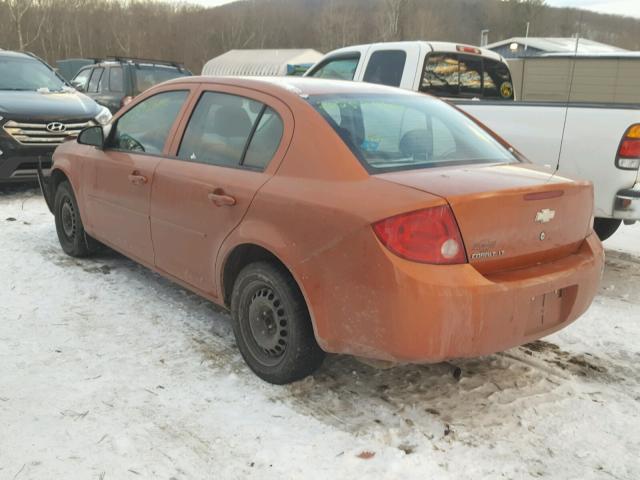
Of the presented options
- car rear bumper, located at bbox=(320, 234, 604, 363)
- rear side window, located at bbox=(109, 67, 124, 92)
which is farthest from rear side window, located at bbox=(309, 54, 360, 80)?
rear side window, located at bbox=(109, 67, 124, 92)

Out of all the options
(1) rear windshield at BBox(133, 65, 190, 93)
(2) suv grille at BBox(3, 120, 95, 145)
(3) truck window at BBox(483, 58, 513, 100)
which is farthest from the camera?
(1) rear windshield at BBox(133, 65, 190, 93)

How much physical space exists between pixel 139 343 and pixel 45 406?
0.78 m

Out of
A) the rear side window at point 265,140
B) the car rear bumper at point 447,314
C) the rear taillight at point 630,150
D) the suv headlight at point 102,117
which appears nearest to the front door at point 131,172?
the rear side window at point 265,140

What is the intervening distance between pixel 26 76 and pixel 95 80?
165 inches

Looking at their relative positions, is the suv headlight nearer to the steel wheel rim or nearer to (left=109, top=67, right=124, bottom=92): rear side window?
(left=109, top=67, right=124, bottom=92): rear side window

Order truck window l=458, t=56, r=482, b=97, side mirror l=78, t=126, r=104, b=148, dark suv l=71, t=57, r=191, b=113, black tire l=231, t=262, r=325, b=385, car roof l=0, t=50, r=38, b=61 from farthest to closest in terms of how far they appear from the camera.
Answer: dark suv l=71, t=57, r=191, b=113, car roof l=0, t=50, r=38, b=61, truck window l=458, t=56, r=482, b=97, side mirror l=78, t=126, r=104, b=148, black tire l=231, t=262, r=325, b=385

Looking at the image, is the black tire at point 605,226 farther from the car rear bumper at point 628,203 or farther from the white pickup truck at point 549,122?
the car rear bumper at point 628,203

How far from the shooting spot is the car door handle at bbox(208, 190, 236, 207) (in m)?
3.21

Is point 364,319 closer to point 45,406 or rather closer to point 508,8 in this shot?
point 45,406

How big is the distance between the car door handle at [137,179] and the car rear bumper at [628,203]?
3.65 meters

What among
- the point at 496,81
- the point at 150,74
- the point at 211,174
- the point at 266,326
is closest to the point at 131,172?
the point at 211,174

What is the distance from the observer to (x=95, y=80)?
12.7m

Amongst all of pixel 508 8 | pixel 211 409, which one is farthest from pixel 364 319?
pixel 508 8

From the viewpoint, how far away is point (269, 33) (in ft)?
294
